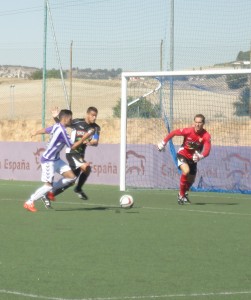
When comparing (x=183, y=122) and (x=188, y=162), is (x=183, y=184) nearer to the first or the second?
(x=188, y=162)

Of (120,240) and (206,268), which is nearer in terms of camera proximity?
(206,268)

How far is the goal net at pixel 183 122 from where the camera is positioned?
24453 mm

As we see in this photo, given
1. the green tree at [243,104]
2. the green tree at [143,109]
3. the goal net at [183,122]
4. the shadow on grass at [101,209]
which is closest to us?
the shadow on grass at [101,209]

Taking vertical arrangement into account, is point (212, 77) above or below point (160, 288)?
above

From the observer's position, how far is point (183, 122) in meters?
28.3

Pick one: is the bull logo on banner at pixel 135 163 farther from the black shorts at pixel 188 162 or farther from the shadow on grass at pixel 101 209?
the shadow on grass at pixel 101 209

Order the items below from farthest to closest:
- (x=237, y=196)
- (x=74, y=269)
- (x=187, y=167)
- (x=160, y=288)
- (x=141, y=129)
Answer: (x=141, y=129) < (x=237, y=196) < (x=187, y=167) < (x=74, y=269) < (x=160, y=288)

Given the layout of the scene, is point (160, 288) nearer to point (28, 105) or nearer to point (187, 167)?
point (187, 167)

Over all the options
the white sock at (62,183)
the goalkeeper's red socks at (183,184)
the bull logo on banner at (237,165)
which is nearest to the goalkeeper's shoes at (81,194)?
the goalkeeper's red socks at (183,184)

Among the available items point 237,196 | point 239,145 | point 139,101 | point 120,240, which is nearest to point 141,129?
point 139,101

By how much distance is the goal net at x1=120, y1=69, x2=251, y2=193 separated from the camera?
2445cm

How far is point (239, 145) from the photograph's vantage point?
996 inches

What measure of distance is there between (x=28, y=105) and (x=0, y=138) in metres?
22.6

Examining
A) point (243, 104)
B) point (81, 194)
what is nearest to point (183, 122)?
point (243, 104)
